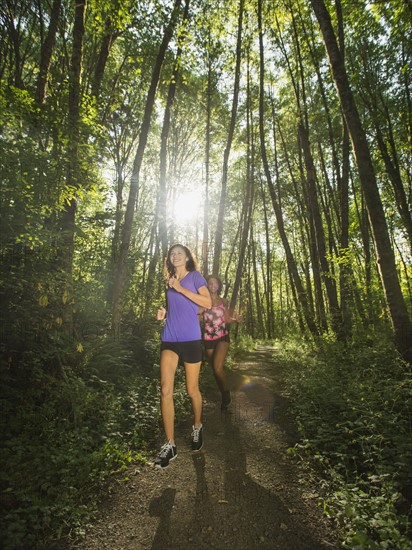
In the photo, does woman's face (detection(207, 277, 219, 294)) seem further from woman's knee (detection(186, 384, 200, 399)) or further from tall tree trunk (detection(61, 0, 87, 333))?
tall tree trunk (detection(61, 0, 87, 333))

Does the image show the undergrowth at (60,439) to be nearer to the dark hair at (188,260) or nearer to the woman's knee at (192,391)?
the woman's knee at (192,391)

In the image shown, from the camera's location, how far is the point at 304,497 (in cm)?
260

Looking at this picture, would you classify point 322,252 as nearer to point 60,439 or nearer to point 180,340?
point 180,340

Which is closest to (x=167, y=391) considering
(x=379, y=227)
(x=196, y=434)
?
(x=196, y=434)

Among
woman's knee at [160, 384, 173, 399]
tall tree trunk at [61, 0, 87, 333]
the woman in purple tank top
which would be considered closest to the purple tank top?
the woman in purple tank top

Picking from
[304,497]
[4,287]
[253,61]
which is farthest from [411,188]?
[4,287]

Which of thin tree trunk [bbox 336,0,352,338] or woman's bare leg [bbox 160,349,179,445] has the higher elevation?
thin tree trunk [bbox 336,0,352,338]

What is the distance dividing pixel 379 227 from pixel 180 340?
3.83m

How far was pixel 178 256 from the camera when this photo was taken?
3.60 m

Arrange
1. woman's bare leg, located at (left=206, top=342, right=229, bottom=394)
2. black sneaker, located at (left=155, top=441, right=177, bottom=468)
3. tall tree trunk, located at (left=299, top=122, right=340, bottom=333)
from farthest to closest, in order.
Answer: tall tree trunk, located at (left=299, top=122, right=340, bottom=333) < woman's bare leg, located at (left=206, top=342, right=229, bottom=394) < black sneaker, located at (left=155, top=441, right=177, bottom=468)

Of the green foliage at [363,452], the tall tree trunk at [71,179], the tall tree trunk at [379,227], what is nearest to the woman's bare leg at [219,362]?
the green foliage at [363,452]

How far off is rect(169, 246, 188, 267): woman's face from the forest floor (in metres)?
2.36

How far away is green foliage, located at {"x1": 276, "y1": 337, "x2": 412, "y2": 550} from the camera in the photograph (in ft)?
6.76

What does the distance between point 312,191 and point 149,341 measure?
7.60 meters
